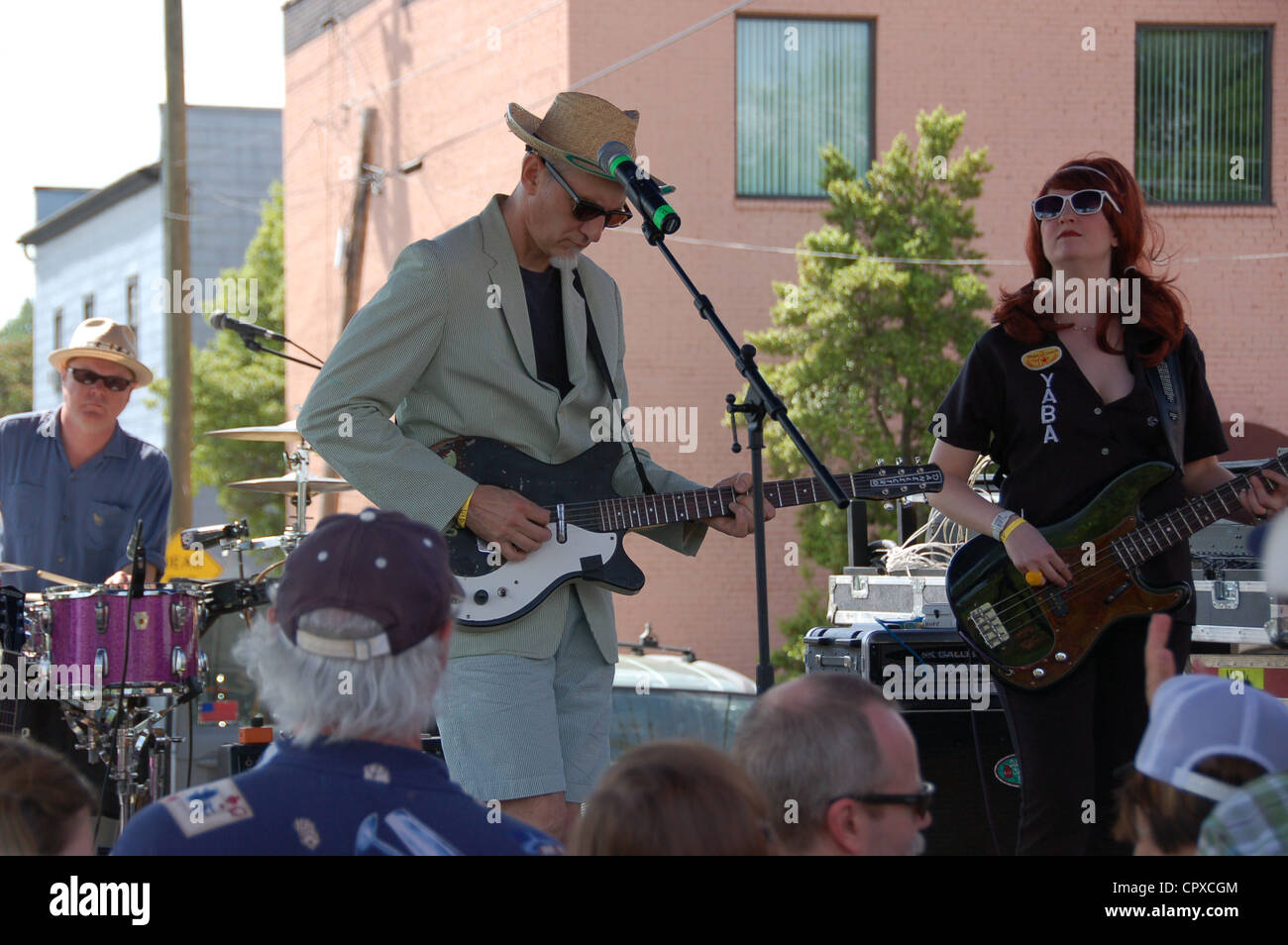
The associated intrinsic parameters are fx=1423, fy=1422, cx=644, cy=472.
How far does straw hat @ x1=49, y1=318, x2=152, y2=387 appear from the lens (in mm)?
6031

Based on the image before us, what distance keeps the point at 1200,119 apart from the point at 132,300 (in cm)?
1986

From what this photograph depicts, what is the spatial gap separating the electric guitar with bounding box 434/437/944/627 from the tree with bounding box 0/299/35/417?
1323 inches

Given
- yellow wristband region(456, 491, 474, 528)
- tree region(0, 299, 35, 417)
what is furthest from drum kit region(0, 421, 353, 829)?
tree region(0, 299, 35, 417)

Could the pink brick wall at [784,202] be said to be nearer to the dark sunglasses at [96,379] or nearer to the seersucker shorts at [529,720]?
the dark sunglasses at [96,379]

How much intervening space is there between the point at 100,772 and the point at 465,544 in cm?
367

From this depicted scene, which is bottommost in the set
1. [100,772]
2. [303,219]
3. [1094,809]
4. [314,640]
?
[100,772]

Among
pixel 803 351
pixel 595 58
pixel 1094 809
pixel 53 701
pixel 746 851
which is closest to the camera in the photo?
pixel 746 851

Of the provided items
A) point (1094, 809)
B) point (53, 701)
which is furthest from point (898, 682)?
point (53, 701)

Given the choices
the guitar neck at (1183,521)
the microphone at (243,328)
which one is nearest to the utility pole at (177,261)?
the microphone at (243,328)

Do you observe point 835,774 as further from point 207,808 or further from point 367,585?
point 207,808

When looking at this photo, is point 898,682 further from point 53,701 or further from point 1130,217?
point 53,701

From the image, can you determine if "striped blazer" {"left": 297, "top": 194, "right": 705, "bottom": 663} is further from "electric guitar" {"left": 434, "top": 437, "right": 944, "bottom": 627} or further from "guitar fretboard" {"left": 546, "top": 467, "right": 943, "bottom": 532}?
"guitar fretboard" {"left": 546, "top": 467, "right": 943, "bottom": 532}

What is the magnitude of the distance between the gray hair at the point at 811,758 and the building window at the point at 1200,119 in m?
14.3

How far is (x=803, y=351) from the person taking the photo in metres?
12.8
